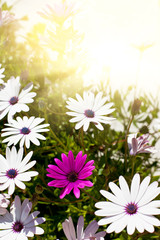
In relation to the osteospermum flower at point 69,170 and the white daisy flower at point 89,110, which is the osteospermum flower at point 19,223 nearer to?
the osteospermum flower at point 69,170

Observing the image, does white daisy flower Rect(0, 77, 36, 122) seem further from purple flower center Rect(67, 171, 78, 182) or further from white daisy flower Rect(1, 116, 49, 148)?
purple flower center Rect(67, 171, 78, 182)

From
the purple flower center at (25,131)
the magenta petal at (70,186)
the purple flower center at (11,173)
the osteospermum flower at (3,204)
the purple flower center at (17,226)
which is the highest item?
the purple flower center at (25,131)

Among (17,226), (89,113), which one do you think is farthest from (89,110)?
(17,226)

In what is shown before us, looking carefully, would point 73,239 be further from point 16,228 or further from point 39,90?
point 39,90

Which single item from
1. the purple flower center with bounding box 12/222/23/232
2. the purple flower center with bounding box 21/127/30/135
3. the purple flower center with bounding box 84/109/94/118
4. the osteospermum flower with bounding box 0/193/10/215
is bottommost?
the purple flower center with bounding box 12/222/23/232

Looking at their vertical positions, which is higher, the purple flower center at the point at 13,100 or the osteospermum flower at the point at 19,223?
the purple flower center at the point at 13,100

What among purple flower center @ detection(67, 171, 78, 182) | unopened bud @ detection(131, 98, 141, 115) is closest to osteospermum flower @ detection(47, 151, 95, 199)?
purple flower center @ detection(67, 171, 78, 182)

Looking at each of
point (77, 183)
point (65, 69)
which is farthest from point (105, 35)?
point (77, 183)

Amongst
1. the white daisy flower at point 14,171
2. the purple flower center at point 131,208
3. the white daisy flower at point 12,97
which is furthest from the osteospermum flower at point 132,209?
the white daisy flower at point 12,97
